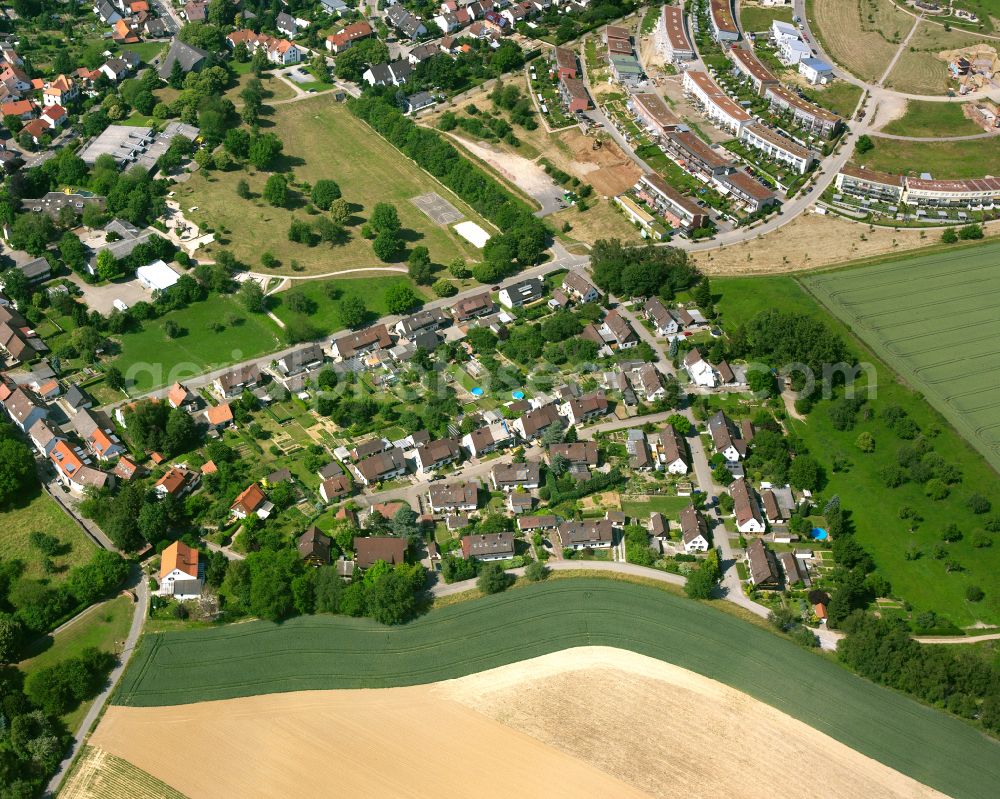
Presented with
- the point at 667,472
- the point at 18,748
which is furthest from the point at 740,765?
the point at 18,748

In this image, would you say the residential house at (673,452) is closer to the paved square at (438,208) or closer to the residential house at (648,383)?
the residential house at (648,383)

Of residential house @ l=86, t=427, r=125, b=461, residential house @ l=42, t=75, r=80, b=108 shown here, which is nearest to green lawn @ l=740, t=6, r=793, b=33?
residential house @ l=42, t=75, r=80, b=108

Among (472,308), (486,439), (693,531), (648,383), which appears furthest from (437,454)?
(693,531)

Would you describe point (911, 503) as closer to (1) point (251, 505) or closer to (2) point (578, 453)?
(2) point (578, 453)

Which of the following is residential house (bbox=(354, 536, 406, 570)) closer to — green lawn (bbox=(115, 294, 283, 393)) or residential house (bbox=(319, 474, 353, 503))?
residential house (bbox=(319, 474, 353, 503))

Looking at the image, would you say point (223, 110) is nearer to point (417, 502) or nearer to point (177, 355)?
point (177, 355)

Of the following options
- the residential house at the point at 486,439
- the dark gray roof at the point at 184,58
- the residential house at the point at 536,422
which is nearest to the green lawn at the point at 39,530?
the residential house at the point at 486,439
